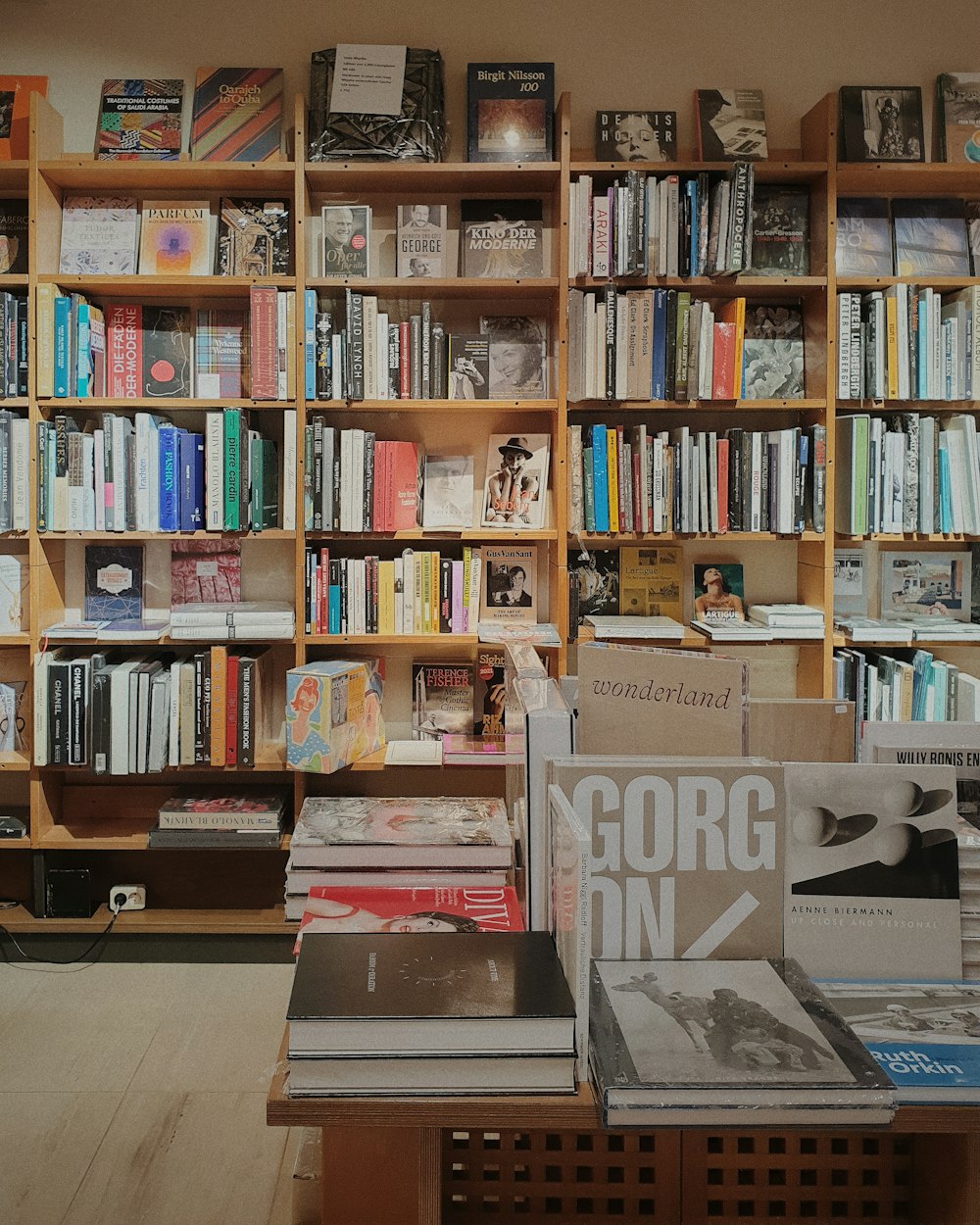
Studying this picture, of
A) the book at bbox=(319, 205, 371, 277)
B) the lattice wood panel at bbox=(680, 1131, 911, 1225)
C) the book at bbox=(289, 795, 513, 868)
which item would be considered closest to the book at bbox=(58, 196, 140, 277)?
the book at bbox=(319, 205, 371, 277)

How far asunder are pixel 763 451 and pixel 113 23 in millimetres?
2318

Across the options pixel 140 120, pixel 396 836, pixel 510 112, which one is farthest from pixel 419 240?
pixel 396 836

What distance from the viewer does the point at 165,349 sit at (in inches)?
123

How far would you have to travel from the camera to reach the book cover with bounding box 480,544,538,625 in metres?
3.16

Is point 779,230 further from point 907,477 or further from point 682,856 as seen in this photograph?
point 682,856

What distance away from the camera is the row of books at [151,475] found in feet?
9.68

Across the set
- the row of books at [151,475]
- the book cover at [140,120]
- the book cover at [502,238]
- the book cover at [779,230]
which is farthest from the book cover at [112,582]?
the book cover at [779,230]

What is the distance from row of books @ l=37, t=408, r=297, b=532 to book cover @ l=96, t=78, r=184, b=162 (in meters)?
0.79

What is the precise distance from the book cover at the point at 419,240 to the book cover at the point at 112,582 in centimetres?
119

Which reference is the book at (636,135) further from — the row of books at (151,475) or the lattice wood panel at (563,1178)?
the lattice wood panel at (563,1178)

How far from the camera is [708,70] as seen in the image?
3.09 m

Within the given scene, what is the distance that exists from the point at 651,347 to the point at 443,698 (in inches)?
48.1

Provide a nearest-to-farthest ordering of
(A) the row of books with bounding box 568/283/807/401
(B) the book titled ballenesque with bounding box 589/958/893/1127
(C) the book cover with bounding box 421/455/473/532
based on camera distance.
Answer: (B) the book titled ballenesque with bounding box 589/958/893/1127 → (A) the row of books with bounding box 568/283/807/401 → (C) the book cover with bounding box 421/455/473/532

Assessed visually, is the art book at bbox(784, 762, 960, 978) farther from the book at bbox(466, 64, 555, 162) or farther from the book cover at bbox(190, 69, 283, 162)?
the book cover at bbox(190, 69, 283, 162)
